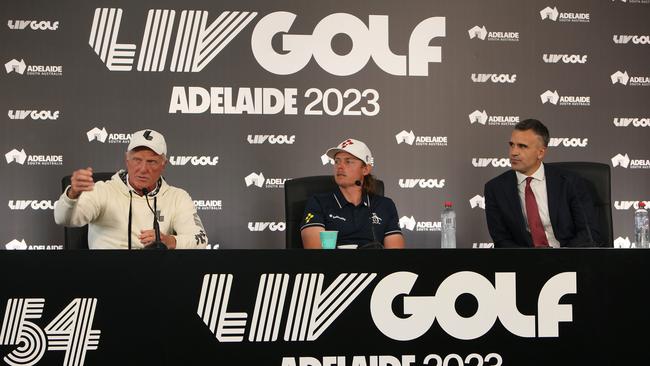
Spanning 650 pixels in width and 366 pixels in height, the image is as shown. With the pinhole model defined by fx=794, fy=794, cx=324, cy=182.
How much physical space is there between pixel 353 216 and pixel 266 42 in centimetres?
150

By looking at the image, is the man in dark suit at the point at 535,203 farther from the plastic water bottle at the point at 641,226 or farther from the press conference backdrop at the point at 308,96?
the plastic water bottle at the point at 641,226

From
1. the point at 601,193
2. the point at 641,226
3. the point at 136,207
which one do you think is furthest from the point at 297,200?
the point at 641,226

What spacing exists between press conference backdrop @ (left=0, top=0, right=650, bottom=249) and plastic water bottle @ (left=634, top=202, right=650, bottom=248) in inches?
2.9

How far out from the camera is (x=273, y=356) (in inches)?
90.7

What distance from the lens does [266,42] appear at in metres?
4.90

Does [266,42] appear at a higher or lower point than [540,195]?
higher

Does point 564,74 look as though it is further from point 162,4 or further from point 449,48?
point 162,4

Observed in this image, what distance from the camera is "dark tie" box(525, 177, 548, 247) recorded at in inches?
152

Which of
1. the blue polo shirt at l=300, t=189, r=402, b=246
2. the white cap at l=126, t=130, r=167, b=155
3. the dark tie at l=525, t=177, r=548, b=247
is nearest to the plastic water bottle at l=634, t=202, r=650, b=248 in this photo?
the dark tie at l=525, t=177, r=548, b=247

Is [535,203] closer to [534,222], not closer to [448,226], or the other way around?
[534,222]

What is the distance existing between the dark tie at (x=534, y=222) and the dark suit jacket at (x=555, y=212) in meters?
0.03

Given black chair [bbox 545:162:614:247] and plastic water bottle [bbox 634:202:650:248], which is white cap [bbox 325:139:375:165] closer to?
black chair [bbox 545:162:614:247]

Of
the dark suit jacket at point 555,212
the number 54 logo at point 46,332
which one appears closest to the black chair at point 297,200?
the dark suit jacket at point 555,212

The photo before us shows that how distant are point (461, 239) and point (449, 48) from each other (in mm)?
1214
